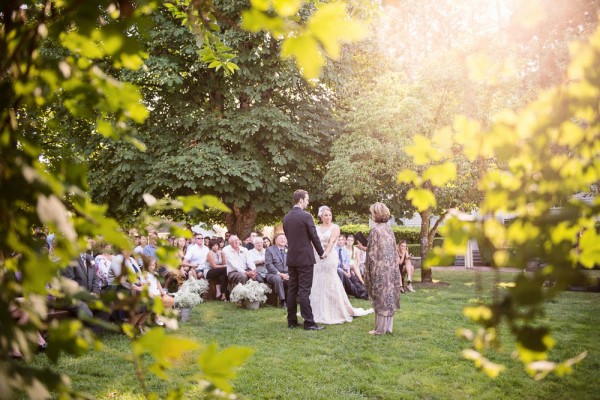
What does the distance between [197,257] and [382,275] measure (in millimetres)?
6634

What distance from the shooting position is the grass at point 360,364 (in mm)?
5125

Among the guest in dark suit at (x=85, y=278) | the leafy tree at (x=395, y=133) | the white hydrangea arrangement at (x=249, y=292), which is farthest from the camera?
the leafy tree at (x=395, y=133)

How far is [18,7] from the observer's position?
1.32 m

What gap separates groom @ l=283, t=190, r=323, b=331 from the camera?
827 cm

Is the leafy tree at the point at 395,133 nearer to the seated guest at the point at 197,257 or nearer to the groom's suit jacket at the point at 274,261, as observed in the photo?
the groom's suit jacket at the point at 274,261

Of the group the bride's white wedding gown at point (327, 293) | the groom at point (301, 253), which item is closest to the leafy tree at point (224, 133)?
the bride's white wedding gown at point (327, 293)

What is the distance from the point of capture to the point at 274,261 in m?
12.0

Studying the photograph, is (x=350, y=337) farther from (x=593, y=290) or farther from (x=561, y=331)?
(x=593, y=290)

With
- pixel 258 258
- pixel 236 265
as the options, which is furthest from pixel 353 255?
pixel 236 265

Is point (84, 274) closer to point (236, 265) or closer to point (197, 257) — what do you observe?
point (236, 265)

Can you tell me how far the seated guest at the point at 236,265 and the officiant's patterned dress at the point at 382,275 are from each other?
4401 millimetres

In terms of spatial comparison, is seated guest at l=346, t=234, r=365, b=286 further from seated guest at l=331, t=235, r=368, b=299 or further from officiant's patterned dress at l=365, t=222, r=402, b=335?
officiant's patterned dress at l=365, t=222, r=402, b=335

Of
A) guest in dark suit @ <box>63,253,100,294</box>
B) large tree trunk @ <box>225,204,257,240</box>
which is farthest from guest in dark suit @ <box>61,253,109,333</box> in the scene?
large tree trunk @ <box>225,204,257,240</box>

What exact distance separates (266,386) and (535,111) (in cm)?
479
